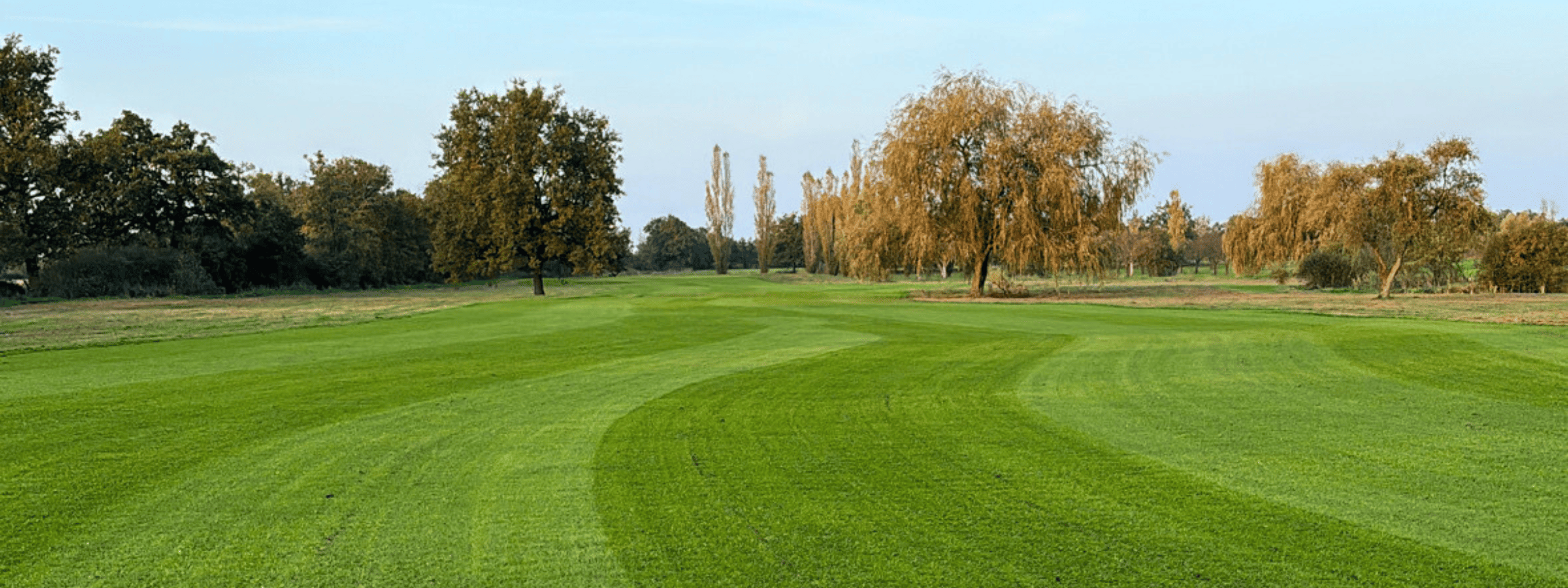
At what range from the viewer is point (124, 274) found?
41875mm

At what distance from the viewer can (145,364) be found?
37.2ft

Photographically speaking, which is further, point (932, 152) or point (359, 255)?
point (359, 255)

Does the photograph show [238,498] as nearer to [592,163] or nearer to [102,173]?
[592,163]

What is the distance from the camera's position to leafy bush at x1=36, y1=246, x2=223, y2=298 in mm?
40594

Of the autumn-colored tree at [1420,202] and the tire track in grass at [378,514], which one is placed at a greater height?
the autumn-colored tree at [1420,202]

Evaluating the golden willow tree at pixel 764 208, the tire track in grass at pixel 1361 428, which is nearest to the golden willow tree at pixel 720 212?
the golden willow tree at pixel 764 208

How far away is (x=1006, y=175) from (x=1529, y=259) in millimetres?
24520

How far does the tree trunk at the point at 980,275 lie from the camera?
37906 mm

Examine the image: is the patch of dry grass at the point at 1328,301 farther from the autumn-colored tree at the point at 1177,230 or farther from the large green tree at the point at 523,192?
the autumn-colored tree at the point at 1177,230

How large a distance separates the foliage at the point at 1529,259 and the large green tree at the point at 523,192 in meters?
43.6

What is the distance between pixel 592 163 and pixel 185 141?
2298 centimetres

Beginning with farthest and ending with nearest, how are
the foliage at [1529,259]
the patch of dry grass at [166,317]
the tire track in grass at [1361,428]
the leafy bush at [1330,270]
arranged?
the leafy bush at [1330,270] → the foliage at [1529,259] → the patch of dry grass at [166,317] → the tire track in grass at [1361,428]

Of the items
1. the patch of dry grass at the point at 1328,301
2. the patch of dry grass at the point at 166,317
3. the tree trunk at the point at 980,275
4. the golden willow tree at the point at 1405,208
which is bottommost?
the patch of dry grass at the point at 1328,301

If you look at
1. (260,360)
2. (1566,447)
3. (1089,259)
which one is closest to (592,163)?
(1089,259)
